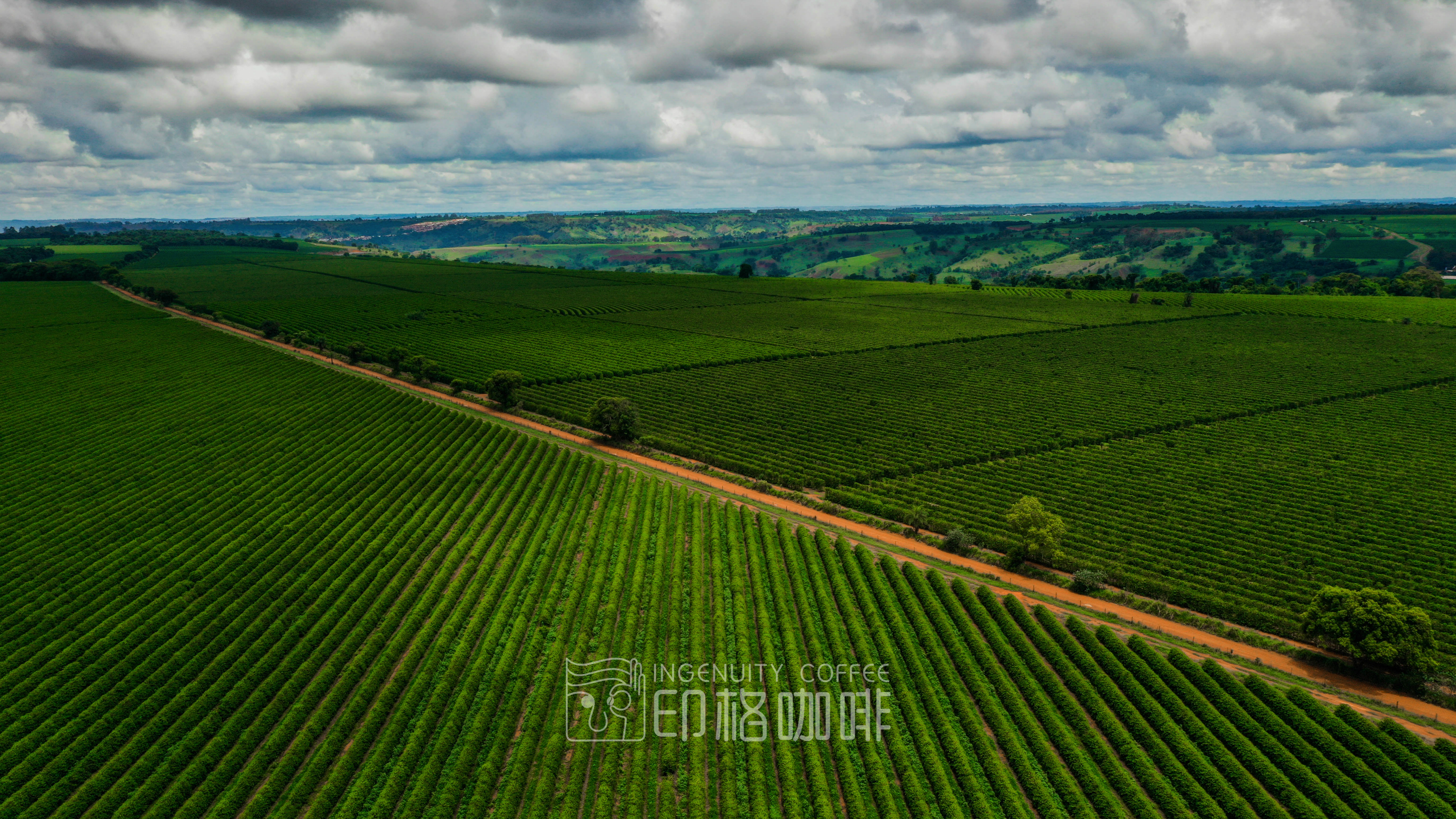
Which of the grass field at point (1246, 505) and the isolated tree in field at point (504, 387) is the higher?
the isolated tree in field at point (504, 387)

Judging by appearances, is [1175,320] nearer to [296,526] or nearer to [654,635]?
[654,635]

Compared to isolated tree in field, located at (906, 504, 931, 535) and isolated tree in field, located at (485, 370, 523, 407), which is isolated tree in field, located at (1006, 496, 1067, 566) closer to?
isolated tree in field, located at (906, 504, 931, 535)

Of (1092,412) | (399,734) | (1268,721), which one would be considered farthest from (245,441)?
(1092,412)

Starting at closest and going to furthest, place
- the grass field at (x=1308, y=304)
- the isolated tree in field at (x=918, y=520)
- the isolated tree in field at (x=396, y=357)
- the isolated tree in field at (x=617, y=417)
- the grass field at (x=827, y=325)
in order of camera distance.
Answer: the isolated tree in field at (x=918, y=520) → the isolated tree in field at (x=617, y=417) → the isolated tree in field at (x=396, y=357) → the grass field at (x=827, y=325) → the grass field at (x=1308, y=304)

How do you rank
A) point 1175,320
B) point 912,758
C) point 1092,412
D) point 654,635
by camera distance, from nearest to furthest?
point 912,758
point 654,635
point 1092,412
point 1175,320

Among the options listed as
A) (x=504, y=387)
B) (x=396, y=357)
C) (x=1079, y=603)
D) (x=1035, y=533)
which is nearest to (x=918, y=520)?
(x=1035, y=533)

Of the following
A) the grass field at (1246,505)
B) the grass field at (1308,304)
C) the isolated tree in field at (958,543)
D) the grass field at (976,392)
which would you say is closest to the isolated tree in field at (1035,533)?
the grass field at (1246,505)

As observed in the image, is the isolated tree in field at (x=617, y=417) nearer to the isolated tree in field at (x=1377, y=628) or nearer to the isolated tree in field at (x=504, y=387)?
the isolated tree in field at (x=504, y=387)
